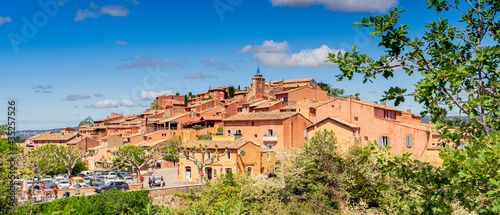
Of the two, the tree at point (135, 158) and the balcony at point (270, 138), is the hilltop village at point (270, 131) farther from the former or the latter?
the tree at point (135, 158)

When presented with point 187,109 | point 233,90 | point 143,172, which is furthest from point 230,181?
point 233,90

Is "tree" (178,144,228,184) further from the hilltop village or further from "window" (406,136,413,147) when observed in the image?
"window" (406,136,413,147)

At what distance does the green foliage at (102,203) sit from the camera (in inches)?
1334

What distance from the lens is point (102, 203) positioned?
118 ft

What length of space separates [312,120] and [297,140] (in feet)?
16.5

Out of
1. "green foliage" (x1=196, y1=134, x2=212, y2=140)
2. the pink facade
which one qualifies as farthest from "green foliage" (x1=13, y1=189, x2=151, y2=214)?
the pink facade

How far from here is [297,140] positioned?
53.7 meters

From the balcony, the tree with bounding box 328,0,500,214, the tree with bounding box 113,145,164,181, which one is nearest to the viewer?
the tree with bounding box 328,0,500,214

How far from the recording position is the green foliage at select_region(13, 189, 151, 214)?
111 ft

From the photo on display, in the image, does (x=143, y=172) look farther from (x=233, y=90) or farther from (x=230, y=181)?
(x=233, y=90)

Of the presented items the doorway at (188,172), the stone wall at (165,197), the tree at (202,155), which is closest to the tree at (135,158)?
the doorway at (188,172)

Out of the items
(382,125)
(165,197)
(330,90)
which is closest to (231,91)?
(330,90)

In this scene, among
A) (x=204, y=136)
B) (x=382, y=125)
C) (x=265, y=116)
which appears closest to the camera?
(x=382, y=125)

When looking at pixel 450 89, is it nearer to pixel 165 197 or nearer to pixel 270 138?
pixel 165 197
